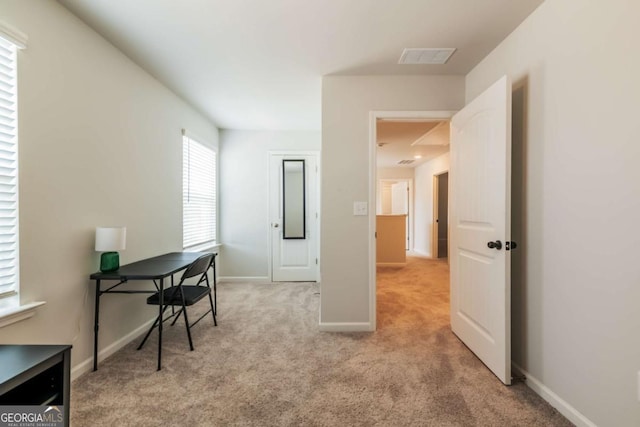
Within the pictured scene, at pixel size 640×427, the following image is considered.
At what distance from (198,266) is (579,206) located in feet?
8.58

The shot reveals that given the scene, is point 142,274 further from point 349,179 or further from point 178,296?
point 349,179

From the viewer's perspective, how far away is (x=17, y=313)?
1.50m

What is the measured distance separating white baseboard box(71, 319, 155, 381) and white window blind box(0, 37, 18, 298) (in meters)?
0.73

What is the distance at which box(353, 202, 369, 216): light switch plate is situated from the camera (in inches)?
105

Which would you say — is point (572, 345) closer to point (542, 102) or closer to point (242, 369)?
point (542, 102)

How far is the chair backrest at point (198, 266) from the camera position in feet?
→ 7.26

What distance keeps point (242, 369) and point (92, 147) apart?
1938mm

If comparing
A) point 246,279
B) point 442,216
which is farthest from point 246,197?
point 442,216

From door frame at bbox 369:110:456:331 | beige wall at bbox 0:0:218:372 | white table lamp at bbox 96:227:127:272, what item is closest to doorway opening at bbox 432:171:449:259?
door frame at bbox 369:110:456:331

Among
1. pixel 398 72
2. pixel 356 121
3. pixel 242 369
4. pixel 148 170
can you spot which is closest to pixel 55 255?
pixel 148 170

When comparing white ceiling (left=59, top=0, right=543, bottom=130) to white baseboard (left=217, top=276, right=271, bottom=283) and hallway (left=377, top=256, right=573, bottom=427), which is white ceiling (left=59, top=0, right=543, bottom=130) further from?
white baseboard (left=217, top=276, right=271, bottom=283)

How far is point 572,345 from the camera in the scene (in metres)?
1.54

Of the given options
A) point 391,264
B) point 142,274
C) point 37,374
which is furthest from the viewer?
point 391,264

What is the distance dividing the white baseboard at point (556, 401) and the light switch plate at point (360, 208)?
162 centimetres
